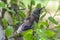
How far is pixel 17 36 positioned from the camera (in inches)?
20.4

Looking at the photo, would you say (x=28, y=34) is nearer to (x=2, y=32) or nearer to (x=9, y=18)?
(x=2, y=32)

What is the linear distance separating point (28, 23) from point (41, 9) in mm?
64

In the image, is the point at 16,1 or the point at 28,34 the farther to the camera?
the point at 16,1

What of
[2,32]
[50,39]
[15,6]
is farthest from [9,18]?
[50,39]

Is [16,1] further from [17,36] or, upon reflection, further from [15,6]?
[17,36]

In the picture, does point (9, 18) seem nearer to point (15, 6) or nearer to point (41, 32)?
point (15, 6)

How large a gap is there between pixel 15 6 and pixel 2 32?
26cm

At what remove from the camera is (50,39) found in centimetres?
45

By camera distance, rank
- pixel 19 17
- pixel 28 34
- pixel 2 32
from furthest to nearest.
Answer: pixel 19 17, pixel 2 32, pixel 28 34

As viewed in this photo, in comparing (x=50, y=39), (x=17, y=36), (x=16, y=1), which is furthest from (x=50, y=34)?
(x=16, y=1)

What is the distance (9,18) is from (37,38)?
1.19 ft

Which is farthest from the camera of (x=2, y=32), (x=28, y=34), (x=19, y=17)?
(x=19, y=17)

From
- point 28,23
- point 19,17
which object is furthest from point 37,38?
point 19,17

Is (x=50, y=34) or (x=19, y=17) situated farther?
(x=19, y=17)
